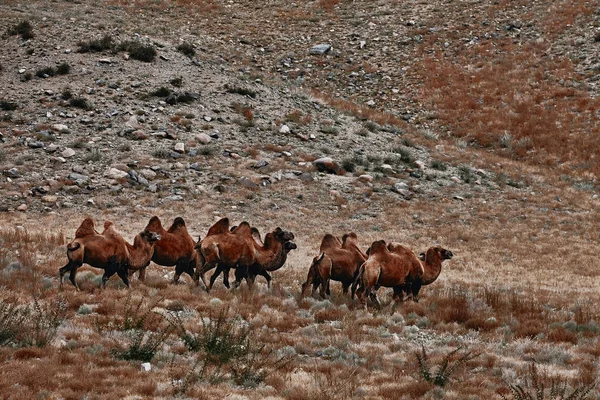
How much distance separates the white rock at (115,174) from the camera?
25.4 m

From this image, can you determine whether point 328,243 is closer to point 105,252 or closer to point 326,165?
point 105,252

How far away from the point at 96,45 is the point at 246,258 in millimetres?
27234

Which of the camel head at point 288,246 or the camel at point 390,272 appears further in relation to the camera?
the camel head at point 288,246

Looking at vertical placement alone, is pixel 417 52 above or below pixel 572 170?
above

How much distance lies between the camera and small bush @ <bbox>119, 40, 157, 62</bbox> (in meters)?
35.7

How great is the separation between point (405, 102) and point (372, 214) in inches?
743

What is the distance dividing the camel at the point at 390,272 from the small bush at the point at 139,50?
26.7 metres

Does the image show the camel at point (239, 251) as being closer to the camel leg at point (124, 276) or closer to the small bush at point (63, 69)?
the camel leg at point (124, 276)

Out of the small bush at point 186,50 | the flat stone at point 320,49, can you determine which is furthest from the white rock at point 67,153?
the flat stone at point 320,49

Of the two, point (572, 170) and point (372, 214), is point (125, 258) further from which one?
→ point (572, 170)

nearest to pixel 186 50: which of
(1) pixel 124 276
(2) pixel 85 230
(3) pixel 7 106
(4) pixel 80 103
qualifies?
(4) pixel 80 103

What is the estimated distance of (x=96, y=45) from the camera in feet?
117

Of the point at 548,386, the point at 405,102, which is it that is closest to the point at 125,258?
the point at 548,386

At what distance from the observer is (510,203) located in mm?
29266
